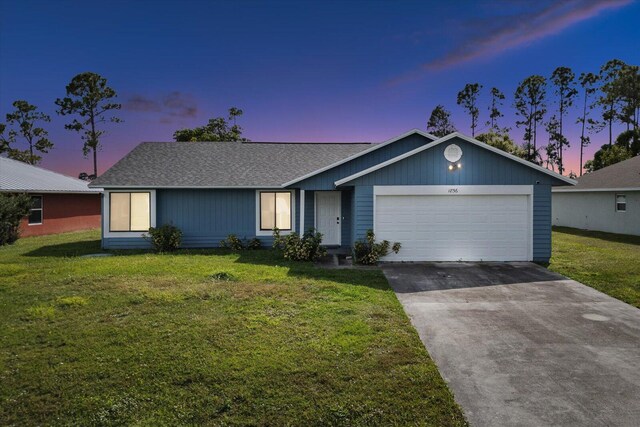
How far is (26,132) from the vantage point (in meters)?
43.2

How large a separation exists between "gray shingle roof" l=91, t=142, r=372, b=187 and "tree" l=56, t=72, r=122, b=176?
24.0 m

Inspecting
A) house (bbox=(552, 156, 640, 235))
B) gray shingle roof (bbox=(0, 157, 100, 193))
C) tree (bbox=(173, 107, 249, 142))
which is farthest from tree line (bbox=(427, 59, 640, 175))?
gray shingle roof (bbox=(0, 157, 100, 193))

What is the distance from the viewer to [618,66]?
1596 inches

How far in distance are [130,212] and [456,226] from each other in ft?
40.3

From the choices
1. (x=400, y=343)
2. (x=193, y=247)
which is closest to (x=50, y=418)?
(x=400, y=343)

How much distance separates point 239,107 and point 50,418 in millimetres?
39103

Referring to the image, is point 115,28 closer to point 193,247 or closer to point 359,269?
point 193,247

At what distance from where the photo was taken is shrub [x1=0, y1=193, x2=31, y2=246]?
51.3 ft

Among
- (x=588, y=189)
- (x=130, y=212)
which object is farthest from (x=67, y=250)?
(x=588, y=189)

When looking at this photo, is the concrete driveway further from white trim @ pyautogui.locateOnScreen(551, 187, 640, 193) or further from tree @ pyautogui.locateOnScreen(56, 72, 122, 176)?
tree @ pyautogui.locateOnScreen(56, 72, 122, 176)

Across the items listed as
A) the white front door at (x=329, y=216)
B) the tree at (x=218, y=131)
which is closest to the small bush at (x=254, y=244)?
the white front door at (x=329, y=216)

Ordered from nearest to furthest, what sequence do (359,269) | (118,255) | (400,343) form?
(400,343) → (359,269) → (118,255)

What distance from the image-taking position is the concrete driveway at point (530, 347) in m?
3.62

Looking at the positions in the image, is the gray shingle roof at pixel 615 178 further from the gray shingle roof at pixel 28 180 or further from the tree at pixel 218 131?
the tree at pixel 218 131
